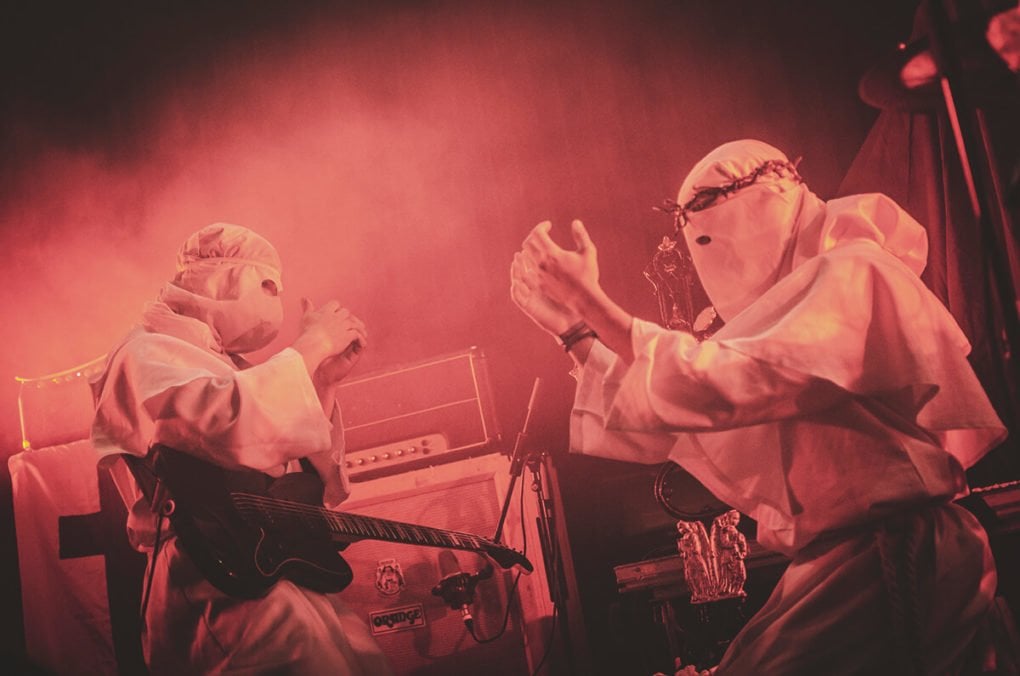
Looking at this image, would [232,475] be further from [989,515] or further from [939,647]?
[989,515]

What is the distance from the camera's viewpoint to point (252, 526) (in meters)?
2.33

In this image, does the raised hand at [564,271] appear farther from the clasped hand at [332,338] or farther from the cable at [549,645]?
the cable at [549,645]

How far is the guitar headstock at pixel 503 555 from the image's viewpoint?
10.7 feet

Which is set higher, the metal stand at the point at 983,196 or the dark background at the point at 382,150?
the dark background at the point at 382,150

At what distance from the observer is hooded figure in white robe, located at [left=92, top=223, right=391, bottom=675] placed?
2.20 meters

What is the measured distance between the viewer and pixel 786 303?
212 cm

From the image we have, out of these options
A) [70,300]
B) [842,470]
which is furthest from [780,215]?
[70,300]

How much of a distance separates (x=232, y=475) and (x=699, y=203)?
1547 millimetres

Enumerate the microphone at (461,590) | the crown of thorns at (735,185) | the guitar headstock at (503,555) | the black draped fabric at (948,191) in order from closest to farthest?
the crown of thorns at (735,185), the black draped fabric at (948,191), the guitar headstock at (503,555), the microphone at (461,590)

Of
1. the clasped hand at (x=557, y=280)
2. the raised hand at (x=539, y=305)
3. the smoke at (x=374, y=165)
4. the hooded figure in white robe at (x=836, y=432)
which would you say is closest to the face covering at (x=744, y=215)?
the hooded figure in white robe at (x=836, y=432)

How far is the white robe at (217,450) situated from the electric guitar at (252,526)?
5 cm

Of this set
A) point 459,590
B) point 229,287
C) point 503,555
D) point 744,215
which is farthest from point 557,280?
point 459,590

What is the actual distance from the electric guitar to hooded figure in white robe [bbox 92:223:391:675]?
0.04 metres

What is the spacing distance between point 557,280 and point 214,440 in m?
1.01
